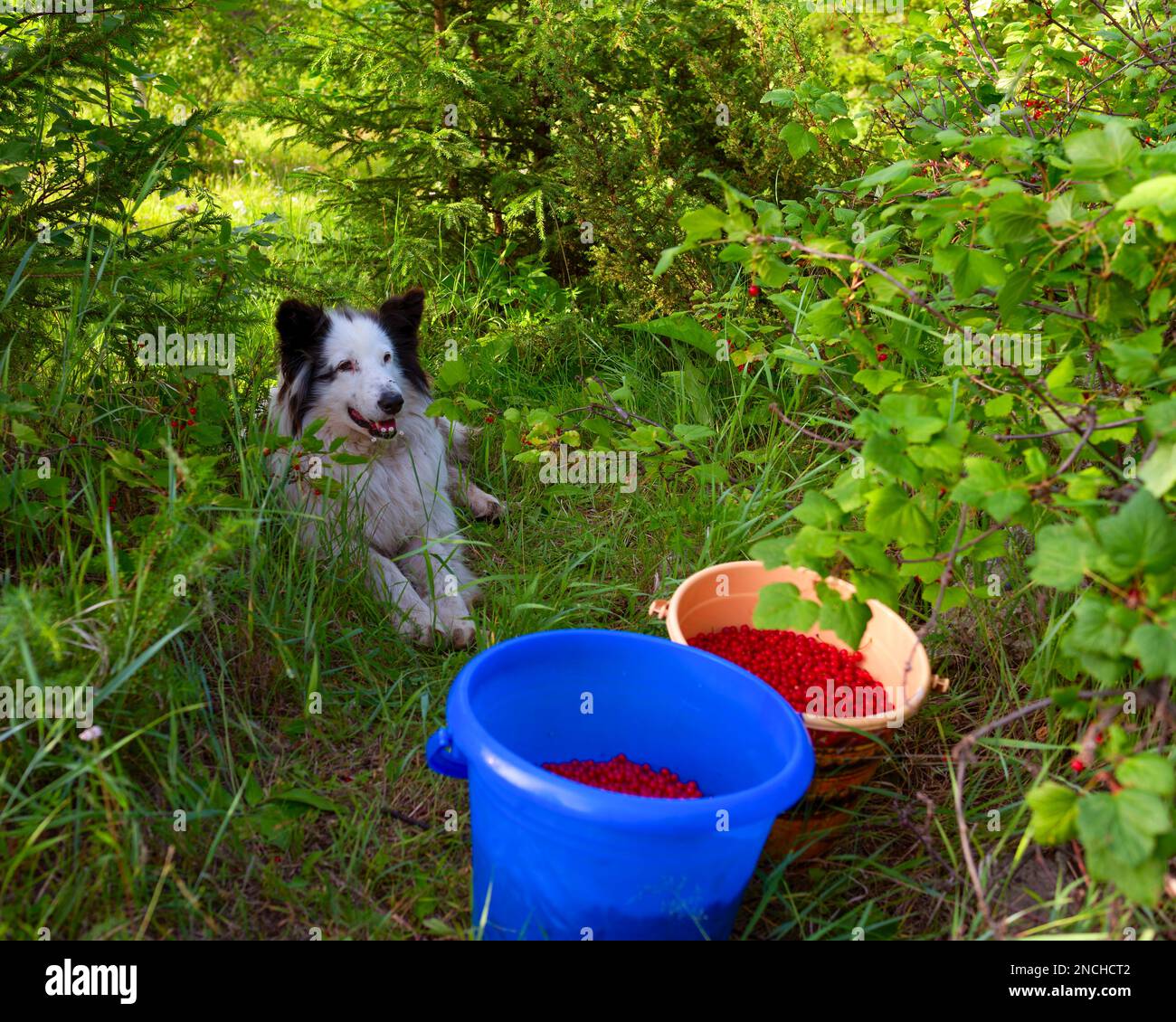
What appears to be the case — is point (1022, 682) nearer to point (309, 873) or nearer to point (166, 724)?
point (309, 873)

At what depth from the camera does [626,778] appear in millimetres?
1885

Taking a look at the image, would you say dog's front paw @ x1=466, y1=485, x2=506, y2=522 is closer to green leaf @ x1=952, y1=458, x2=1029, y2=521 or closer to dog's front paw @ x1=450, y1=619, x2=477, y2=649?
dog's front paw @ x1=450, y1=619, x2=477, y2=649

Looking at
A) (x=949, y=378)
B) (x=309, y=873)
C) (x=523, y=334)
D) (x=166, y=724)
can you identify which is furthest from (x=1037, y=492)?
(x=523, y=334)

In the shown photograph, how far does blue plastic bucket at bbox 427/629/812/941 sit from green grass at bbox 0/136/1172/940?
247mm

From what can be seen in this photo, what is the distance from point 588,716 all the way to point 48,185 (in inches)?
87.2

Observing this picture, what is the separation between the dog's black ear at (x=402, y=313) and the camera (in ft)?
10.6

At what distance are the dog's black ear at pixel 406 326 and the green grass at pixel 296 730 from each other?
1.73 feet

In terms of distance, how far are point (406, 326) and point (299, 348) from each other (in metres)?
0.41

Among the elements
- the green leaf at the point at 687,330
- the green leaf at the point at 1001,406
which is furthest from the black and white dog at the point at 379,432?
the green leaf at the point at 1001,406

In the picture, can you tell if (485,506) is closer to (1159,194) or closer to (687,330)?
(687,330)

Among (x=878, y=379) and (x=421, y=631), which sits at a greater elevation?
(x=878, y=379)

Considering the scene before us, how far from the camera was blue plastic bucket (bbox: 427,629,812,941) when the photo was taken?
1.48 metres

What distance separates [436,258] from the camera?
14.3ft

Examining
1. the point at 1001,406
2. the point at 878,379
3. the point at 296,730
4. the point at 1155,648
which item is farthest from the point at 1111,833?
the point at 296,730
